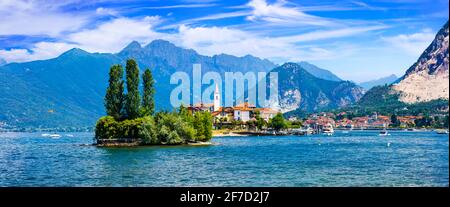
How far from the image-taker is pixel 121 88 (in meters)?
27.3

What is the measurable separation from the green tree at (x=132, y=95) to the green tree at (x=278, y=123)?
27.8m

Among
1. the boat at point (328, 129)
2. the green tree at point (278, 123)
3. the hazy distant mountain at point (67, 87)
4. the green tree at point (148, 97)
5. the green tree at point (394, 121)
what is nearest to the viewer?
the hazy distant mountain at point (67, 87)

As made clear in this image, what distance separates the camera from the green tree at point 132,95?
2620 cm

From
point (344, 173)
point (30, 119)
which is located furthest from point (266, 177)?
point (30, 119)

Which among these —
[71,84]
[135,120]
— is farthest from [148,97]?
[71,84]

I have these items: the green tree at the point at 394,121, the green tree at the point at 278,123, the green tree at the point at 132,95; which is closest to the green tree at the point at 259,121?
the green tree at the point at 278,123

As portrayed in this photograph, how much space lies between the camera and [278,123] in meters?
55.1

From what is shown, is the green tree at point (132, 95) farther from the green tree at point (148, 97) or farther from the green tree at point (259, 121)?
the green tree at point (259, 121)

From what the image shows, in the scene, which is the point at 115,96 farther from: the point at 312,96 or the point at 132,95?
the point at 312,96

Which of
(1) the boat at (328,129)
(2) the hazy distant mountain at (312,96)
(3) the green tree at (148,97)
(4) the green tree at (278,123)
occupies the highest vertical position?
(2) the hazy distant mountain at (312,96)

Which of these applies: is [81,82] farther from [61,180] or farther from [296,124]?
[296,124]

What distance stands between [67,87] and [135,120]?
5.79 meters

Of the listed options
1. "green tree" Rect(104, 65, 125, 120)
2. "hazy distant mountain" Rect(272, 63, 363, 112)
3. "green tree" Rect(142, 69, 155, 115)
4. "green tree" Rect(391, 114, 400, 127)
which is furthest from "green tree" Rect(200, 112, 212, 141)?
"green tree" Rect(391, 114, 400, 127)
